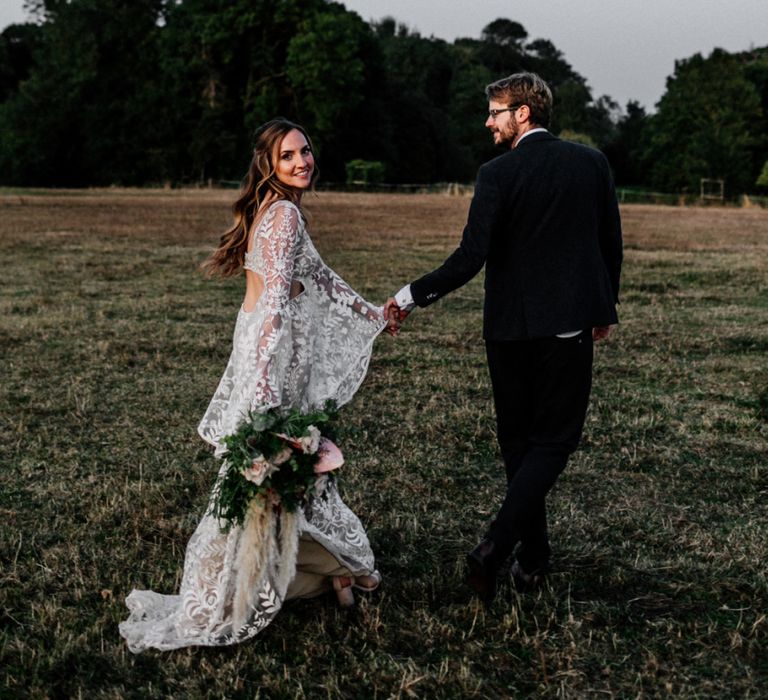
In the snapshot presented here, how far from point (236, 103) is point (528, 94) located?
66.1 m

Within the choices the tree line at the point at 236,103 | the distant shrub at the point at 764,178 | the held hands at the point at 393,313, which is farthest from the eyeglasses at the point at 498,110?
the distant shrub at the point at 764,178

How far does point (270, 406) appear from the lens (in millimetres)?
3719

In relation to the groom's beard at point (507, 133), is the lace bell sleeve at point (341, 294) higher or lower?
lower

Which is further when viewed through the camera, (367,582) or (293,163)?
(367,582)

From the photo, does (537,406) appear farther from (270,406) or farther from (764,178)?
(764,178)

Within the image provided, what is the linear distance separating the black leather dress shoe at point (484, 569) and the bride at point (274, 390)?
1.64ft

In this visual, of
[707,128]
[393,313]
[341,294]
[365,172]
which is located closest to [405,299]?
[393,313]

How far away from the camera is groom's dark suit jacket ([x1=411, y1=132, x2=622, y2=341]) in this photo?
3.76 m

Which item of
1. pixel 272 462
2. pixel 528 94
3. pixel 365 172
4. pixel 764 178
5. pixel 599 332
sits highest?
pixel 764 178

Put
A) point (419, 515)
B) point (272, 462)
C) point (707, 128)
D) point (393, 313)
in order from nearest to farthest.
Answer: point (272, 462) → point (393, 313) → point (419, 515) → point (707, 128)

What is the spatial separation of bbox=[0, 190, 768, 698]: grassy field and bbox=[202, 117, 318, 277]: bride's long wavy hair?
1652 mm

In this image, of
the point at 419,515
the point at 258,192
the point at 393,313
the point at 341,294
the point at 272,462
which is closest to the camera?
the point at 272,462

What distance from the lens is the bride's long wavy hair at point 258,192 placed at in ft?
12.8

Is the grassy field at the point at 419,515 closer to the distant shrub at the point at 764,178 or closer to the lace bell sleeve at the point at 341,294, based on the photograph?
the lace bell sleeve at the point at 341,294
